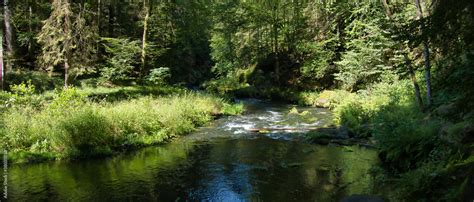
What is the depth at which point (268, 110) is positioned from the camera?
25.6 meters

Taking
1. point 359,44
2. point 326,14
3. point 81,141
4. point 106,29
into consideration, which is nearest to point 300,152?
point 81,141

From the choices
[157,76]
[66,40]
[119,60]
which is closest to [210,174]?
[66,40]

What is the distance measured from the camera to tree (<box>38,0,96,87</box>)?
2434 cm

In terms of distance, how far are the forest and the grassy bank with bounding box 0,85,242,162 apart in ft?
0.17

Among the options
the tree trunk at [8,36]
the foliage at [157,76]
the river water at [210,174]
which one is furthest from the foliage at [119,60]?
the river water at [210,174]

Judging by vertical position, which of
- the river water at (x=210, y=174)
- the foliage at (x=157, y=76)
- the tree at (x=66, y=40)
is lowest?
the river water at (x=210, y=174)

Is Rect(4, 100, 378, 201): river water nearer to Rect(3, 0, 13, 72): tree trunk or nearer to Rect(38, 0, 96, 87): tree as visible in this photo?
Rect(38, 0, 96, 87): tree

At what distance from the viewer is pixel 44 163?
40.1 feet

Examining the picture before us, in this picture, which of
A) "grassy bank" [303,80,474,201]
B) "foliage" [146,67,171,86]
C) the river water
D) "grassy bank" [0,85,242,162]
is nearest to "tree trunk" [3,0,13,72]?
"foliage" [146,67,171,86]

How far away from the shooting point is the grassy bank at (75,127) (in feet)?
42.1

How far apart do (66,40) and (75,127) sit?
13948mm

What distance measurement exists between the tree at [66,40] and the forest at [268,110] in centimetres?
12

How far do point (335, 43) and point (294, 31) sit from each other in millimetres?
5744

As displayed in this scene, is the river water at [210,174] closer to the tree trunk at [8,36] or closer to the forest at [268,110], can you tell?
the forest at [268,110]
